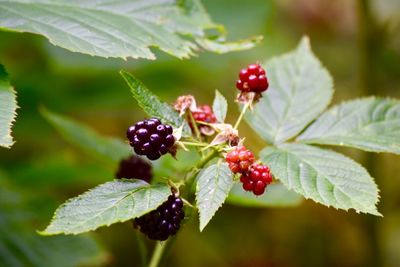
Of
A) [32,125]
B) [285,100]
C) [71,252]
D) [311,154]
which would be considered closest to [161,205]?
[311,154]

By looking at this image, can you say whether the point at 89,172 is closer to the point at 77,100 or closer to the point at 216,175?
the point at 77,100

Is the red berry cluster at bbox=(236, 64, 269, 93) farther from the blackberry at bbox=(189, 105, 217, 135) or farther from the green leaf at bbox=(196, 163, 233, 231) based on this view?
the green leaf at bbox=(196, 163, 233, 231)

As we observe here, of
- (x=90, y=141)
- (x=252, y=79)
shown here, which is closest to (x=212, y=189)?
(x=252, y=79)

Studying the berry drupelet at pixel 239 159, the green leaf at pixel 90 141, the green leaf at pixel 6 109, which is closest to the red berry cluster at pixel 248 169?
the berry drupelet at pixel 239 159

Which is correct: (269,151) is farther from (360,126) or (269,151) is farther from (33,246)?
(33,246)

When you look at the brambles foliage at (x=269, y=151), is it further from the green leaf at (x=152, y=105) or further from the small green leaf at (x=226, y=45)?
the small green leaf at (x=226, y=45)
